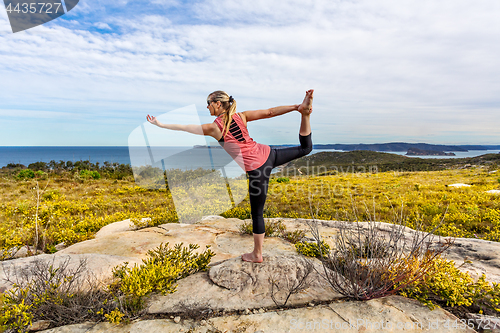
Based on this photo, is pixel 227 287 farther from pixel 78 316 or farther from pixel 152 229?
pixel 152 229

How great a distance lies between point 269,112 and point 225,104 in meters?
0.68

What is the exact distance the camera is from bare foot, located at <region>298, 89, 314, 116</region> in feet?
11.3

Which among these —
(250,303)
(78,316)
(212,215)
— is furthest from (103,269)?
(212,215)

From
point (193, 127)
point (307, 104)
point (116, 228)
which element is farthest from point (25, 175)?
point (307, 104)


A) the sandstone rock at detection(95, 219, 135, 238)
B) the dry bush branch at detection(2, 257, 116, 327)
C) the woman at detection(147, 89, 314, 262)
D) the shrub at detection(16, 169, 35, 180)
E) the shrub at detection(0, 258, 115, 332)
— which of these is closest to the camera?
the shrub at detection(0, 258, 115, 332)

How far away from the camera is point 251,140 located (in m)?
3.96

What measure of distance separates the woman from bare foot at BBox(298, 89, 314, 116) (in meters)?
0.01

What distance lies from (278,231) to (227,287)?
2551 mm

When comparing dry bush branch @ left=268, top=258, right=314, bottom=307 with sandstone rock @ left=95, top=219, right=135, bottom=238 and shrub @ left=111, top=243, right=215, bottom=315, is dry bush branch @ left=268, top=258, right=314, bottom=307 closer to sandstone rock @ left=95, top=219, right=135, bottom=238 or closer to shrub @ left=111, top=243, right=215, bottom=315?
shrub @ left=111, top=243, right=215, bottom=315

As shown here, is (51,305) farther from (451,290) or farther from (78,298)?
(451,290)

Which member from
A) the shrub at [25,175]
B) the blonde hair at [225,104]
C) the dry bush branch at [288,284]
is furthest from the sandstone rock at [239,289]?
the shrub at [25,175]

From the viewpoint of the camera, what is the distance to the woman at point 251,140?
3.71 metres

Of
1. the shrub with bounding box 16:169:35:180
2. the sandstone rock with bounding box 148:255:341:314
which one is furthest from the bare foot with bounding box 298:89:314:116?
the shrub with bounding box 16:169:35:180

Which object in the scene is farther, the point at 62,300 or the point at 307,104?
the point at 307,104
